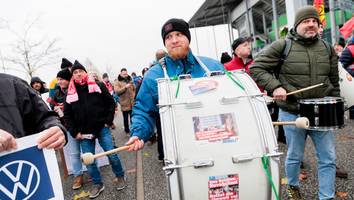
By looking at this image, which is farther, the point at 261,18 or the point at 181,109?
the point at 261,18

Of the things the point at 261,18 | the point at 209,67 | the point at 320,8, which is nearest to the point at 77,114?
the point at 209,67

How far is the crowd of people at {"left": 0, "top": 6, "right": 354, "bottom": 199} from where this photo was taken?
1780 millimetres

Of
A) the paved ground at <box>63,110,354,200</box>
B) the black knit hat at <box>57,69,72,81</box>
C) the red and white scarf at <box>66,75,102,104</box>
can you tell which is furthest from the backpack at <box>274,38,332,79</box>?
the black knit hat at <box>57,69,72,81</box>

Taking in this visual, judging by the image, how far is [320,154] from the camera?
297 cm

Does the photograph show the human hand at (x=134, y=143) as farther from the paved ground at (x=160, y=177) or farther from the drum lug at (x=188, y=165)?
the paved ground at (x=160, y=177)

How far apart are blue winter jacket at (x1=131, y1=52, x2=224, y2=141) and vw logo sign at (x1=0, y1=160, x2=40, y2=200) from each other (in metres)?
0.84

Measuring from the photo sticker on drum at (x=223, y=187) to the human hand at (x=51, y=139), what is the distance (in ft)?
2.77

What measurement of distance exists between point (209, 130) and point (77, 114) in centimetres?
290

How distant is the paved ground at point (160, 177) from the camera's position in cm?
353

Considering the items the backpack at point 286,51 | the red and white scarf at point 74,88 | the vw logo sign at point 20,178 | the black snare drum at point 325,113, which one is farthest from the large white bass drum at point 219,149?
the red and white scarf at point 74,88

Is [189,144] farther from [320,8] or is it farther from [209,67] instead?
[320,8]

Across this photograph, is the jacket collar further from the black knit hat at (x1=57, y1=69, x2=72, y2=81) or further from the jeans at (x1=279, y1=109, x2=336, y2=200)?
the black knit hat at (x1=57, y1=69, x2=72, y2=81)

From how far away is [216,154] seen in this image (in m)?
1.80

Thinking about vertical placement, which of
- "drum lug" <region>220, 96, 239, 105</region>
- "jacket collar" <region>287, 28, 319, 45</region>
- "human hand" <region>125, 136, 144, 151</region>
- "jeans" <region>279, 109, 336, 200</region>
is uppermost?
"jacket collar" <region>287, 28, 319, 45</region>
